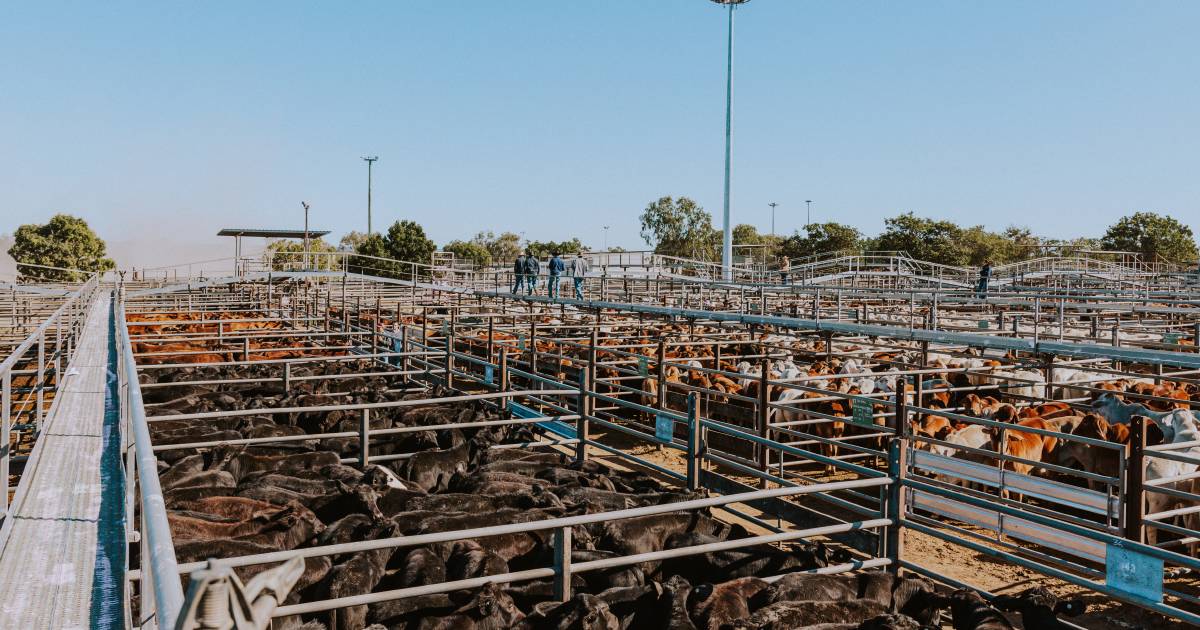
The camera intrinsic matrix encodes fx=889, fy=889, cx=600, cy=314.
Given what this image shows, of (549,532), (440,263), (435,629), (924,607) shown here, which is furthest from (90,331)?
(440,263)

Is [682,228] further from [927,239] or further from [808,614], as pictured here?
[808,614]

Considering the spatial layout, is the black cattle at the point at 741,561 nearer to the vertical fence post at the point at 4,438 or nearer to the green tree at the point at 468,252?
the vertical fence post at the point at 4,438

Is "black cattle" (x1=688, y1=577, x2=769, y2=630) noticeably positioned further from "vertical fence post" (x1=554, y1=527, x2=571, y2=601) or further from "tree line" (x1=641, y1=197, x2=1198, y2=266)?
"tree line" (x1=641, y1=197, x2=1198, y2=266)

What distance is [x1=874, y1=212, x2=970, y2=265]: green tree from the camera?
6919 centimetres

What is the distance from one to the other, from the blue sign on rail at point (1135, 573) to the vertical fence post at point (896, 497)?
119 cm

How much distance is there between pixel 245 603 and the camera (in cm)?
129

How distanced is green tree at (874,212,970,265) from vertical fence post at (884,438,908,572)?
221 ft

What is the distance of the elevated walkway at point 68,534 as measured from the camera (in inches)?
111

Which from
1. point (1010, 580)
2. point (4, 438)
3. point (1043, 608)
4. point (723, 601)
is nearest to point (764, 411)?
point (1010, 580)

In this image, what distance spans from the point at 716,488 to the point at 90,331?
31.3ft

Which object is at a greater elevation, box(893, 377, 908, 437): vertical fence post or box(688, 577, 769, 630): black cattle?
box(893, 377, 908, 437): vertical fence post

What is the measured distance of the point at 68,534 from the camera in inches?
136

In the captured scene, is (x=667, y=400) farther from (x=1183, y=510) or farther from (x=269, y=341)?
(x=269, y=341)

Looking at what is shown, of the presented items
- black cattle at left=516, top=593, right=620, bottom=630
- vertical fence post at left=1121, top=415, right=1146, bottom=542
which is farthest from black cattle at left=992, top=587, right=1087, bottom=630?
black cattle at left=516, top=593, right=620, bottom=630
